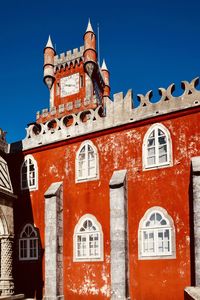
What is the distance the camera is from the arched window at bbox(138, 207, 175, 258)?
1723 centimetres

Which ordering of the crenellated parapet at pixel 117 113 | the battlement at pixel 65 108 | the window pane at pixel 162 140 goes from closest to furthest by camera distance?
→ the crenellated parapet at pixel 117 113 → the window pane at pixel 162 140 → the battlement at pixel 65 108

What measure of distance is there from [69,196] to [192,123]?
7440mm

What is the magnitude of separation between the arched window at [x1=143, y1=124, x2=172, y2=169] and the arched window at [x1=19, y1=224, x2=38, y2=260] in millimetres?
7583

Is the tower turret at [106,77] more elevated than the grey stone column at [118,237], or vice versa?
the tower turret at [106,77]

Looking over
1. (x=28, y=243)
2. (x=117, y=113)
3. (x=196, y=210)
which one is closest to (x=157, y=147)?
(x=117, y=113)

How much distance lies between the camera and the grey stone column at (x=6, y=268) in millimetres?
18234

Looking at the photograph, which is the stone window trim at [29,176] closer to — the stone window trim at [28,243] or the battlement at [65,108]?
the stone window trim at [28,243]

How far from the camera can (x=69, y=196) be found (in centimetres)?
2066

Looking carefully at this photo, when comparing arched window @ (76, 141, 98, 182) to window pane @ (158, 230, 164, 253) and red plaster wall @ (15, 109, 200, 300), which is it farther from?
window pane @ (158, 230, 164, 253)

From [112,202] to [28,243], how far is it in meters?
6.15

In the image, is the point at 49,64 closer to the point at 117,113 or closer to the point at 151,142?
the point at 117,113

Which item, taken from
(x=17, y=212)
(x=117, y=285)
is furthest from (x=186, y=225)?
(x=17, y=212)

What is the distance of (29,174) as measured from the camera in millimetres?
22562

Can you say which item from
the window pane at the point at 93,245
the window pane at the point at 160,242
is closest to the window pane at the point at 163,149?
the window pane at the point at 160,242
